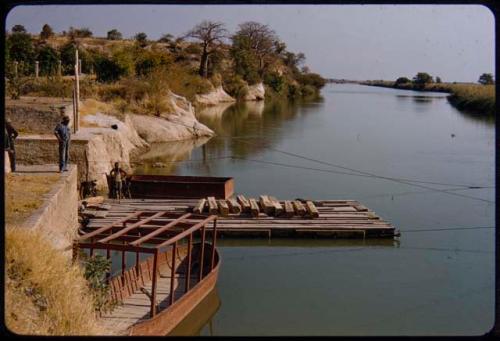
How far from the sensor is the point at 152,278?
28.9ft

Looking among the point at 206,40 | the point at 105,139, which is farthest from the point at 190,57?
the point at 105,139

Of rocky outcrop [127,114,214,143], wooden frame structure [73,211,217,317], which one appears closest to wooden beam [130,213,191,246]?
wooden frame structure [73,211,217,317]

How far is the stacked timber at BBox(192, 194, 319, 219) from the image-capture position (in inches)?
568

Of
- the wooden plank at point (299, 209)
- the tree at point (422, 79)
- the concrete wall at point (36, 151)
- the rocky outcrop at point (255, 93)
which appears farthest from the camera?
the tree at point (422, 79)

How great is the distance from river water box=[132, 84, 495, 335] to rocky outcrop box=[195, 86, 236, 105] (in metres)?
13.8

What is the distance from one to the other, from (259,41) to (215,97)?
9.72 meters

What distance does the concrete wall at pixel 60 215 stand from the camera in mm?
7902

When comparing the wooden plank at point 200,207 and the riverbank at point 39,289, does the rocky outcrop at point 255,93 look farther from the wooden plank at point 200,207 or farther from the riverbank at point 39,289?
the riverbank at point 39,289

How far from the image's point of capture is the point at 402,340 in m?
2.87

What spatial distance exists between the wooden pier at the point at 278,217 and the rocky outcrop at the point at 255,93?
40.3m

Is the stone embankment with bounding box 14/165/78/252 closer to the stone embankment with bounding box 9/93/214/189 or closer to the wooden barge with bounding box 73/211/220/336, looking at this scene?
the wooden barge with bounding box 73/211/220/336

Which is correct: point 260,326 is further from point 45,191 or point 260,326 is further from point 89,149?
point 89,149

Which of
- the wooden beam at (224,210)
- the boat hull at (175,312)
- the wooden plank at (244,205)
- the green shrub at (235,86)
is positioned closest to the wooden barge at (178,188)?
the wooden plank at (244,205)

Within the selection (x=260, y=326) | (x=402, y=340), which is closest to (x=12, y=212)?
(x=260, y=326)
